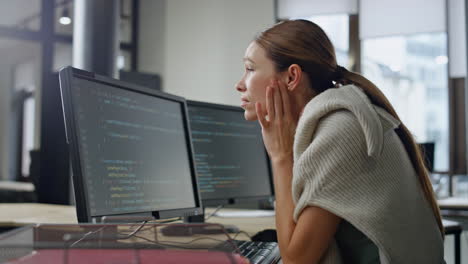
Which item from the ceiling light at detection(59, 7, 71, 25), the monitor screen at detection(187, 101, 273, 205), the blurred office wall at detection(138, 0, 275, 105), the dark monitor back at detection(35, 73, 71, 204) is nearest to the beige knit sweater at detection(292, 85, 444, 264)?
the monitor screen at detection(187, 101, 273, 205)

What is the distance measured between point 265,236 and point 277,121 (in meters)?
0.50

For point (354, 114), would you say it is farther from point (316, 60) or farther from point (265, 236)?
point (265, 236)

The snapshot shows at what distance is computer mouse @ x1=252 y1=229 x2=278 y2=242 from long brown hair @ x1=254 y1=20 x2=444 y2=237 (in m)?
0.53

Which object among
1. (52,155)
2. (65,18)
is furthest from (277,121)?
(65,18)

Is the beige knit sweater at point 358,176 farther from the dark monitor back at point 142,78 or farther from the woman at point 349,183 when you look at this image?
the dark monitor back at point 142,78

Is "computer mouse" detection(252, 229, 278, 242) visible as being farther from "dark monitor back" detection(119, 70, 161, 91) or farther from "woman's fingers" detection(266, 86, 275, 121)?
"dark monitor back" detection(119, 70, 161, 91)

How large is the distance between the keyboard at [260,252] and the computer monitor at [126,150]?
0.21m

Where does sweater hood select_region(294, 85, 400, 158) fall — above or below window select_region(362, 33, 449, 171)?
below

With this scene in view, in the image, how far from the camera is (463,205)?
3.20 m

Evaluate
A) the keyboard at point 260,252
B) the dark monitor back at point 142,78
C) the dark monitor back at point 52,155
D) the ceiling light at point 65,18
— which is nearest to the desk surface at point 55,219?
the keyboard at point 260,252

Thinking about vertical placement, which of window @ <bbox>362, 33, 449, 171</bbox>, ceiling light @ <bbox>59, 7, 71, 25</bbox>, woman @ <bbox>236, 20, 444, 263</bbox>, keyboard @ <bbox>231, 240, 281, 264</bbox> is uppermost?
ceiling light @ <bbox>59, 7, 71, 25</bbox>

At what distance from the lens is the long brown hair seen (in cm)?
115

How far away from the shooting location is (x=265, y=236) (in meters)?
1.59

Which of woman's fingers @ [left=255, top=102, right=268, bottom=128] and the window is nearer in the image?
woman's fingers @ [left=255, top=102, right=268, bottom=128]
